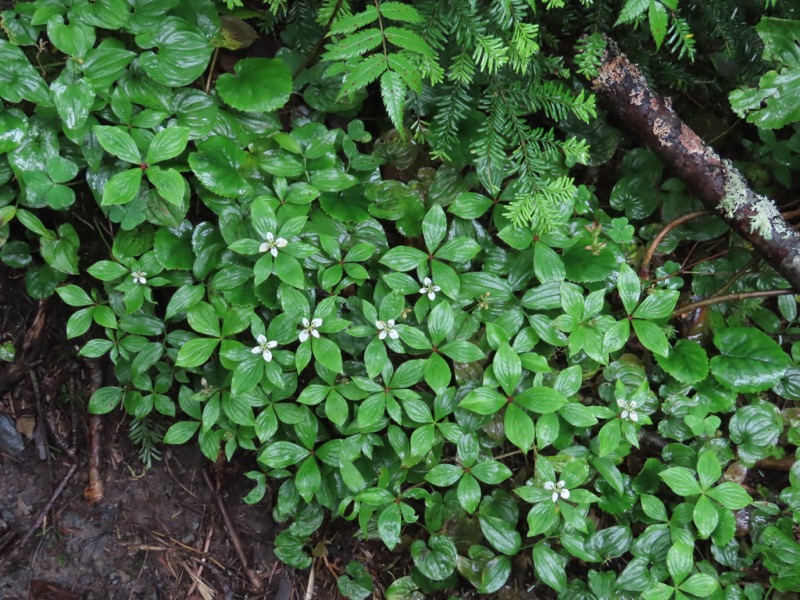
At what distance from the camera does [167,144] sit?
207 centimetres

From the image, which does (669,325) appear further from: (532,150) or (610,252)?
(532,150)

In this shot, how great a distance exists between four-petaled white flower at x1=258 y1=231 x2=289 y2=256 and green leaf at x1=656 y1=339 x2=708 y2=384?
1680 mm

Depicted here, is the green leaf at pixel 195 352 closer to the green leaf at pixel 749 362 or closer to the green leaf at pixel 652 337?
Result: the green leaf at pixel 652 337

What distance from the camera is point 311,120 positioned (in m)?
2.50

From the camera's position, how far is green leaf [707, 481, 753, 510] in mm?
2432

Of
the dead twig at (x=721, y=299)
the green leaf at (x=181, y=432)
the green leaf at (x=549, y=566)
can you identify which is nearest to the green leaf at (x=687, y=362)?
the dead twig at (x=721, y=299)

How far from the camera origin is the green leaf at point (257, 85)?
86.9 inches

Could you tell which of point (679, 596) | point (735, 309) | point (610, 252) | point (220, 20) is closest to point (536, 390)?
point (610, 252)

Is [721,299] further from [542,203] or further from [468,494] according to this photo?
[468,494]

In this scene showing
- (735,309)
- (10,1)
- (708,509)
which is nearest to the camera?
(10,1)

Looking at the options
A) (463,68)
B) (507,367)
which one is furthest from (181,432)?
(463,68)

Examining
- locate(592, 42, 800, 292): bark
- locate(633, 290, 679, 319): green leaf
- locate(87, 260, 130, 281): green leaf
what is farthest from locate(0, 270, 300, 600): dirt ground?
locate(592, 42, 800, 292): bark

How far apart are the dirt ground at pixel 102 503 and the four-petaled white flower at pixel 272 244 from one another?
1153mm

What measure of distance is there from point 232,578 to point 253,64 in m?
2.24
